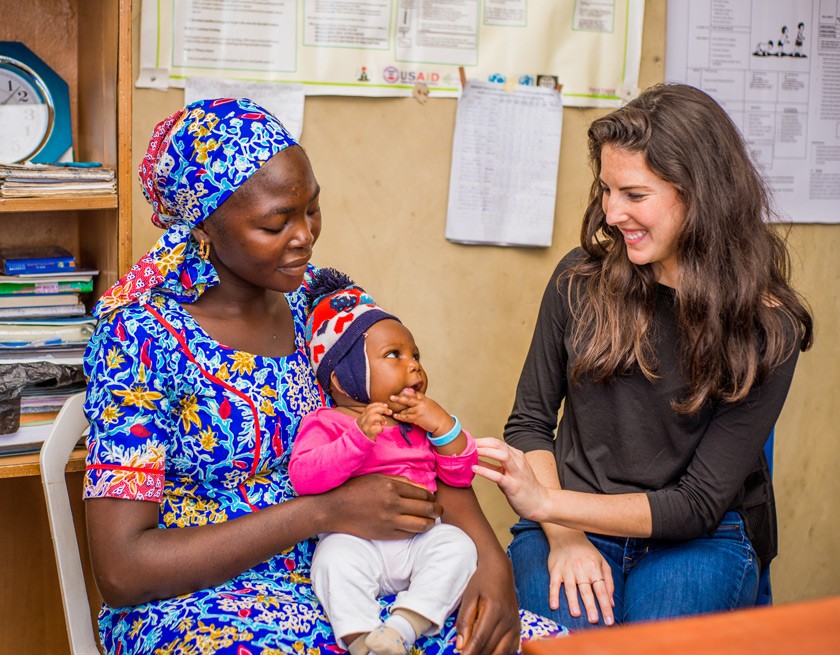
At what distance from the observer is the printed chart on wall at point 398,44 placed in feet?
8.52

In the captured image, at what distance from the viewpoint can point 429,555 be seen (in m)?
1.77

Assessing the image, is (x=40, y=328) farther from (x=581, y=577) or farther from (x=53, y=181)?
(x=581, y=577)

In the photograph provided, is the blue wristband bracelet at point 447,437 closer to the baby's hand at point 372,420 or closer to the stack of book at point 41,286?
the baby's hand at point 372,420

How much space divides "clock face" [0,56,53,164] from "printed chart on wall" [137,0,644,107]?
0.27 metres

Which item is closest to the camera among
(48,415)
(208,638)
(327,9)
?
(208,638)

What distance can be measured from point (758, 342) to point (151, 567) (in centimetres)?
134

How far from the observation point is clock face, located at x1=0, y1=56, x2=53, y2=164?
2.47 metres

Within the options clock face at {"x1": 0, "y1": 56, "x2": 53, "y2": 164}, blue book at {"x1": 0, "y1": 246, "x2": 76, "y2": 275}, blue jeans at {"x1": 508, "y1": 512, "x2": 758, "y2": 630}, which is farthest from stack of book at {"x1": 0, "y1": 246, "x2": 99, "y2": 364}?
blue jeans at {"x1": 508, "y1": 512, "x2": 758, "y2": 630}

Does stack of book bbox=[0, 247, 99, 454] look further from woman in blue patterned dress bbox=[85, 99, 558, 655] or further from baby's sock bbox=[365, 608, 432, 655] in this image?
baby's sock bbox=[365, 608, 432, 655]

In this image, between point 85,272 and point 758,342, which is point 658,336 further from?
point 85,272

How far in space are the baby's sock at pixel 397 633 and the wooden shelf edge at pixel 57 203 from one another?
45.1 inches

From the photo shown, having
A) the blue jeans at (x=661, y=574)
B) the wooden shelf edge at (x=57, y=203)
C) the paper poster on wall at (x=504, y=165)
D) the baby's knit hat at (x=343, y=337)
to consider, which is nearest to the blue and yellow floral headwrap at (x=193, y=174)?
the baby's knit hat at (x=343, y=337)

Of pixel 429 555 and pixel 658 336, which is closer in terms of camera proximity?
pixel 429 555

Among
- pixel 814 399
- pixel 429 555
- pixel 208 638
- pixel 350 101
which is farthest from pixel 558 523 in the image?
pixel 814 399
